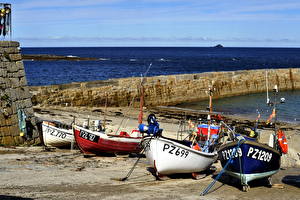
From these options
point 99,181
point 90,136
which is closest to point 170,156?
point 99,181

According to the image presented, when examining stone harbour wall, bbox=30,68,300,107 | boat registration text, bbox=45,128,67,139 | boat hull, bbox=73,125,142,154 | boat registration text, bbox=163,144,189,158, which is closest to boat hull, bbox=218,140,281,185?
boat registration text, bbox=163,144,189,158

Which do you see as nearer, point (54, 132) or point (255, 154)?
point (255, 154)

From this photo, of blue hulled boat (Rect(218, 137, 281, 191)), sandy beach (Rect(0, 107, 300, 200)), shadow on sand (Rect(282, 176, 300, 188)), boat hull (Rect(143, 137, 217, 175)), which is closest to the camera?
sandy beach (Rect(0, 107, 300, 200))

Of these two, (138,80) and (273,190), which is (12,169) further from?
(138,80)

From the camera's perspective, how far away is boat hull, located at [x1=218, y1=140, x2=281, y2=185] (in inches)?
489

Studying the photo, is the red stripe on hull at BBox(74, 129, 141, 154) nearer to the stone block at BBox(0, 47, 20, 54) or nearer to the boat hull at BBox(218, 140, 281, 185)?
the stone block at BBox(0, 47, 20, 54)

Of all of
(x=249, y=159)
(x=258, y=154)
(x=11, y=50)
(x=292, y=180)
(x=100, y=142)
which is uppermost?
(x=11, y=50)

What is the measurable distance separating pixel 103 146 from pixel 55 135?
2.47 meters

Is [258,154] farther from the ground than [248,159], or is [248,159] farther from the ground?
[258,154]

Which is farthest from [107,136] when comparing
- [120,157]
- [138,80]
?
[138,80]

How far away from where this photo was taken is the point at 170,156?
43.7 ft

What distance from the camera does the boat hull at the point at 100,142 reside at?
53.8ft

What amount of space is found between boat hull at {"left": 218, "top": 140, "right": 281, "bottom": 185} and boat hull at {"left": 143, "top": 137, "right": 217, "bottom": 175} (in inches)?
41.2

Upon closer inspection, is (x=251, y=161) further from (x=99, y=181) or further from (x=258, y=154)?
(x=99, y=181)
